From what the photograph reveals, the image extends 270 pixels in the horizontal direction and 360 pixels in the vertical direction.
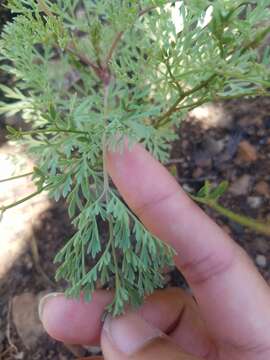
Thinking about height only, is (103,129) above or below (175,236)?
above

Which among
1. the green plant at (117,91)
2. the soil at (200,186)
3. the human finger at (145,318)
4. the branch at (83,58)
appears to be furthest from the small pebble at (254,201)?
the branch at (83,58)

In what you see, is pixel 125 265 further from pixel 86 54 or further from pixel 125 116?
pixel 86 54

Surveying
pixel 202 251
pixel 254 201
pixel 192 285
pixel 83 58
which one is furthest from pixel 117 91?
pixel 254 201

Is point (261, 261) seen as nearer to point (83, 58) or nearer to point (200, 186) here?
point (200, 186)

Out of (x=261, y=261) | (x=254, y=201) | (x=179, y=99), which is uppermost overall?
(x=179, y=99)

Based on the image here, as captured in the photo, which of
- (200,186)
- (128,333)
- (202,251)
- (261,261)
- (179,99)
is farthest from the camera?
(200,186)

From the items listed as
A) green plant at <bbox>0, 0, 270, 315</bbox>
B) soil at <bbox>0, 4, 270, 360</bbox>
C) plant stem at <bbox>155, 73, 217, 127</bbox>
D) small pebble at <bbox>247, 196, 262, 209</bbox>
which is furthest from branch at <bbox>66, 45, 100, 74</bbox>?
small pebble at <bbox>247, 196, 262, 209</bbox>

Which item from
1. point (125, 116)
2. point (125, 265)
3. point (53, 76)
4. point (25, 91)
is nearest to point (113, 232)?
point (125, 265)
